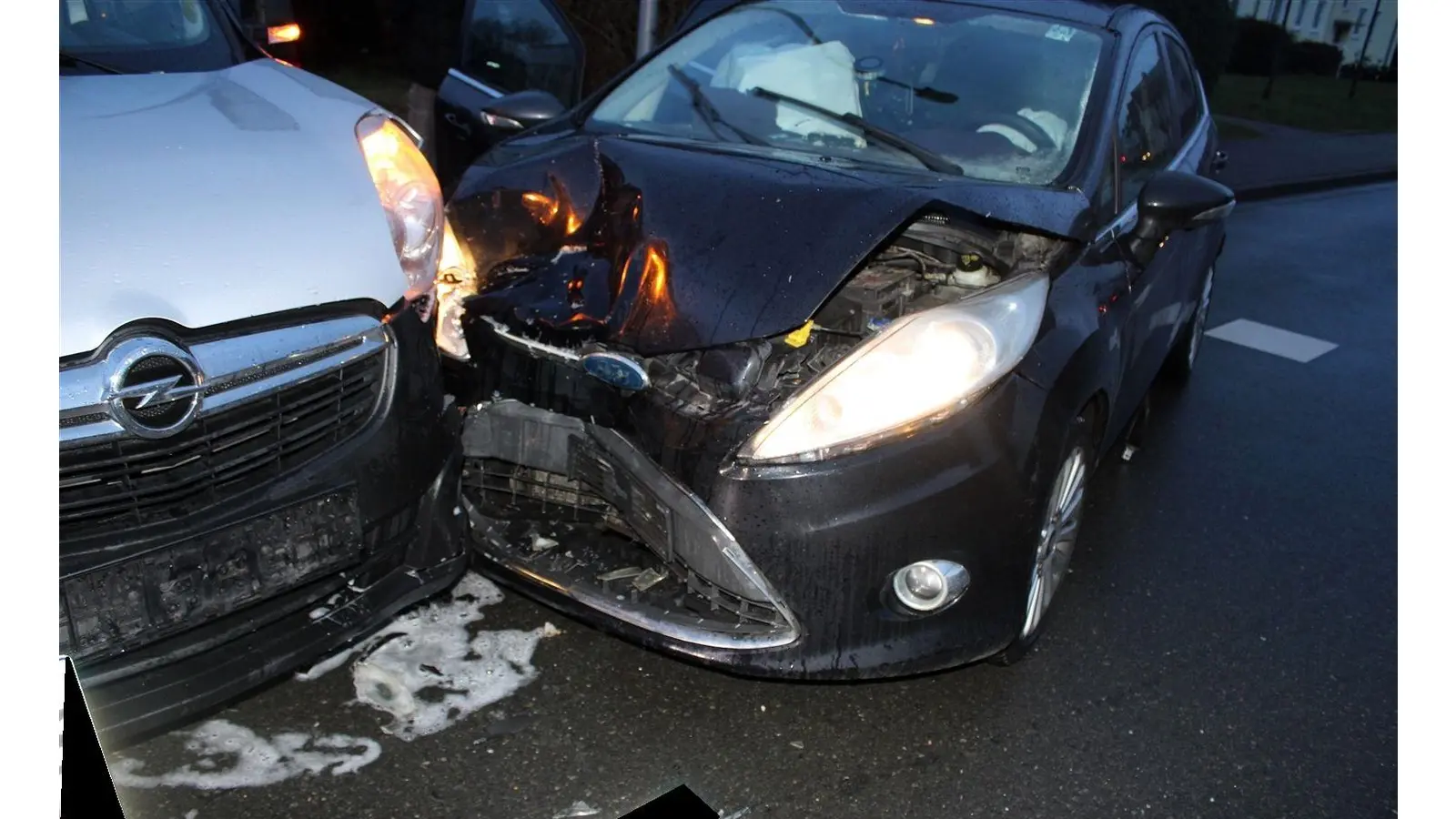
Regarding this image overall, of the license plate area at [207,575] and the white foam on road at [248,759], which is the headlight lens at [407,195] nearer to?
the license plate area at [207,575]

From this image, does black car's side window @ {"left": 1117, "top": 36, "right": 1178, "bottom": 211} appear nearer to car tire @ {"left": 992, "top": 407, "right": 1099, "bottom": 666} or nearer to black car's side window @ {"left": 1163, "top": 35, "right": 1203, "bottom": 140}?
black car's side window @ {"left": 1163, "top": 35, "right": 1203, "bottom": 140}

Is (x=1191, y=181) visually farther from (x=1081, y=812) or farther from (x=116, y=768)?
(x=116, y=768)

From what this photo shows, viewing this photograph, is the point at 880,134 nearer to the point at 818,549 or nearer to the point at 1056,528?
the point at 1056,528

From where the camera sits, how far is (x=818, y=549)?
8.66ft

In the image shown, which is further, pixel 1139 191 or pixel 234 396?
pixel 1139 191

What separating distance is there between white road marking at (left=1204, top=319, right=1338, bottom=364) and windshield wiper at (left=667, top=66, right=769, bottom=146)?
385 cm

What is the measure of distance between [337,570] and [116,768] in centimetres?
67

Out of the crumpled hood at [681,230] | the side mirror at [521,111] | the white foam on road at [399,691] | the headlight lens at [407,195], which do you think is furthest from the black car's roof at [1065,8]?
the white foam on road at [399,691]

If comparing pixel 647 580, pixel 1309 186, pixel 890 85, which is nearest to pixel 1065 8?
pixel 890 85

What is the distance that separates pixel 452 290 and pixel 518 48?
2.02 m

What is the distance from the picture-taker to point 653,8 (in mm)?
7055

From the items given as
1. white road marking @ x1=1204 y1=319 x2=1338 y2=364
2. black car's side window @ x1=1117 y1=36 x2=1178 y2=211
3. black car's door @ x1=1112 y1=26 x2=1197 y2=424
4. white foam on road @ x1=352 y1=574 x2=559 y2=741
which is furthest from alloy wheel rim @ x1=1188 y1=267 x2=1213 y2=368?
white foam on road @ x1=352 y1=574 x2=559 y2=741

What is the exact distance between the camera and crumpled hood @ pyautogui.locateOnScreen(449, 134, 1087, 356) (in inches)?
112
